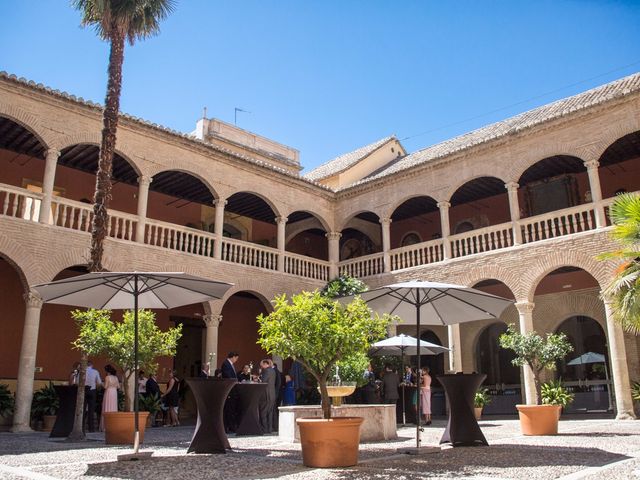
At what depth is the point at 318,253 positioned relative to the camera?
24.2 m

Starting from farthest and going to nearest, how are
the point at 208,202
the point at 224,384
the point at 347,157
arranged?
the point at 347,157, the point at 208,202, the point at 224,384

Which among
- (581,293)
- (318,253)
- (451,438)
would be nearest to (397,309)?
(451,438)

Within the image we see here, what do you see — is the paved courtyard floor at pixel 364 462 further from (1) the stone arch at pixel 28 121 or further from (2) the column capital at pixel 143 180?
(2) the column capital at pixel 143 180

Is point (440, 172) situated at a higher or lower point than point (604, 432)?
higher

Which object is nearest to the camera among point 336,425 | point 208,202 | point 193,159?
point 336,425

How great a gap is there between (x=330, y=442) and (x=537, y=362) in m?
6.27

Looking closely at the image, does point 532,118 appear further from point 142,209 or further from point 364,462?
point 364,462

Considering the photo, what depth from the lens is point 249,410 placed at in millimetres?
10898

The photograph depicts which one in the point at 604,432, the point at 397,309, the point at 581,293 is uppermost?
the point at 581,293

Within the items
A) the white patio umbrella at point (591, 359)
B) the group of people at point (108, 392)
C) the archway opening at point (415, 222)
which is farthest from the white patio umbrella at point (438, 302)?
the archway opening at point (415, 222)

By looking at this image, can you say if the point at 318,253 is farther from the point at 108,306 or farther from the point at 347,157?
the point at 108,306

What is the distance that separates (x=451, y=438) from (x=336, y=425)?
8.69ft

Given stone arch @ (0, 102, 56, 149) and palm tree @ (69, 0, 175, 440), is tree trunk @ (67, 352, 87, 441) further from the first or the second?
stone arch @ (0, 102, 56, 149)

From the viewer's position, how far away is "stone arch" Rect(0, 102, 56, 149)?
13334 mm
